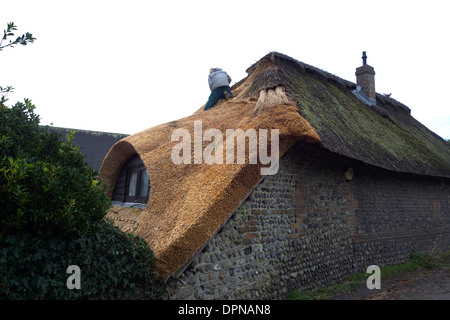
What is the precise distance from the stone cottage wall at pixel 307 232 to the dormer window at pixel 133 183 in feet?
10.2

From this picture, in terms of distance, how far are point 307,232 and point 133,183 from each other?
183 inches

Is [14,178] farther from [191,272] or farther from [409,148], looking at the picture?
[409,148]

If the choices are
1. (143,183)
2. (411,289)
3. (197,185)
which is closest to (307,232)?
(197,185)

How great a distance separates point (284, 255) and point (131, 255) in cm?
294

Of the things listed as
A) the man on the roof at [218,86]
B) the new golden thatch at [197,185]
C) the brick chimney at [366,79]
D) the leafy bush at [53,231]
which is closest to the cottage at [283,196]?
the new golden thatch at [197,185]

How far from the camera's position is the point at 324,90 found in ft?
29.0

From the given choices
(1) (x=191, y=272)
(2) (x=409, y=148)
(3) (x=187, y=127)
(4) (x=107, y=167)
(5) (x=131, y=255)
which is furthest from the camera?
(2) (x=409, y=148)

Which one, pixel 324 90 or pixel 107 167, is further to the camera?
pixel 324 90

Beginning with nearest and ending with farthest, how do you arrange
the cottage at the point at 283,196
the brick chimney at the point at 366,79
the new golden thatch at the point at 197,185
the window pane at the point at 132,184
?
the new golden thatch at the point at 197,185
the cottage at the point at 283,196
the window pane at the point at 132,184
the brick chimney at the point at 366,79

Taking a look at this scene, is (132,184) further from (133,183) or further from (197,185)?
(197,185)

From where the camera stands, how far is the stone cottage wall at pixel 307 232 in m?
4.48

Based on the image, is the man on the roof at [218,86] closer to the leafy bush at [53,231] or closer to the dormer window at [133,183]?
the dormer window at [133,183]
